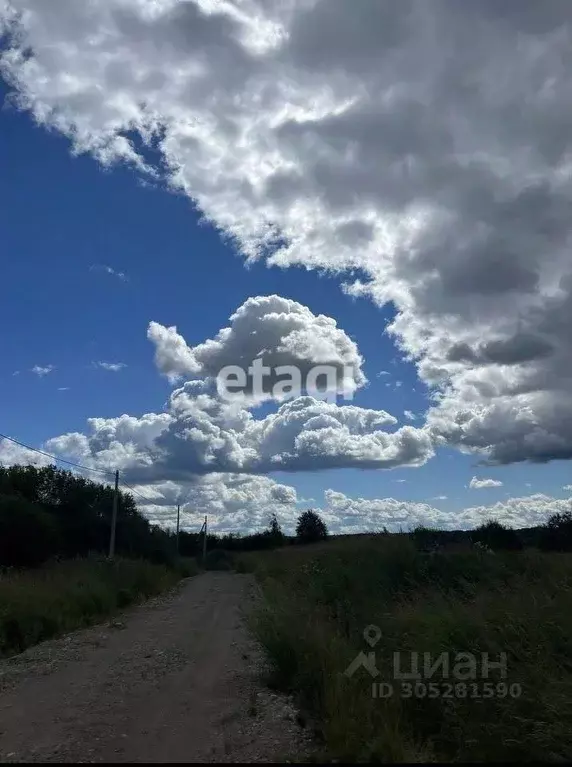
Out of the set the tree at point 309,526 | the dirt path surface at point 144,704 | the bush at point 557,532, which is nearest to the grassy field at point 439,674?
the dirt path surface at point 144,704

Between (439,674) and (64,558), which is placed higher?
(64,558)

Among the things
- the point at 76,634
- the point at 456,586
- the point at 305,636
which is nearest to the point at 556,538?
the point at 456,586

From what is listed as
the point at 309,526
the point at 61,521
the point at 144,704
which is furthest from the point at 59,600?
the point at 309,526

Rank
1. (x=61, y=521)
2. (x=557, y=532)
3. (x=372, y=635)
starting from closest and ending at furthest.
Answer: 1. (x=372, y=635)
2. (x=557, y=532)
3. (x=61, y=521)

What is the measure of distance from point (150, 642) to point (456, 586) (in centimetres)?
621

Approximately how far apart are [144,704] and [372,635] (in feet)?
10.1

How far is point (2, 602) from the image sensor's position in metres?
15.4

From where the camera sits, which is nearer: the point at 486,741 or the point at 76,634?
the point at 486,741

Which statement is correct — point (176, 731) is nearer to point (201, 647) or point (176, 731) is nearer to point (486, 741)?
point (486, 741)

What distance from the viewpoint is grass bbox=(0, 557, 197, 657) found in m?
14.5

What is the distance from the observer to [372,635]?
949cm

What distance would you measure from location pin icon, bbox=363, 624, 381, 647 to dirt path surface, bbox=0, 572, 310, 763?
1.48 metres

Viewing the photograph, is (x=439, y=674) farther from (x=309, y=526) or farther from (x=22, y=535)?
(x=309, y=526)

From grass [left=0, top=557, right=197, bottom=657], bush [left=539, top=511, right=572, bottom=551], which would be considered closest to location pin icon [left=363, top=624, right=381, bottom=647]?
grass [left=0, top=557, right=197, bottom=657]
